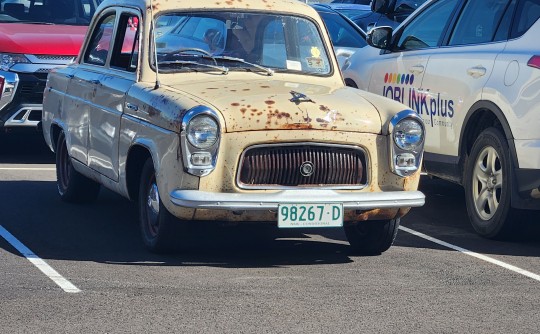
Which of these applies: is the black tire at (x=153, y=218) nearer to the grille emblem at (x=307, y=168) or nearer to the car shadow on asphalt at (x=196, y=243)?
the car shadow on asphalt at (x=196, y=243)

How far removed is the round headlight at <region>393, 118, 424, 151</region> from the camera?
25.8 feet

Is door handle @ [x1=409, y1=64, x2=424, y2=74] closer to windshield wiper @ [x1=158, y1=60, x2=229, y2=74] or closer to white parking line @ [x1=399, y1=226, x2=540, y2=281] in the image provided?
white parking line @ [x1=399, y1=226, x2=540, y2=281]

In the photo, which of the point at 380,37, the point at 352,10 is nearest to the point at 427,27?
the point at 380,37

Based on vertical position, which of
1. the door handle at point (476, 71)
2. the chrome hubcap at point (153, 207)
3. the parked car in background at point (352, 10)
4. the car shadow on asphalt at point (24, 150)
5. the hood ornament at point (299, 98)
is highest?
the hood ornament at point (299, 98)

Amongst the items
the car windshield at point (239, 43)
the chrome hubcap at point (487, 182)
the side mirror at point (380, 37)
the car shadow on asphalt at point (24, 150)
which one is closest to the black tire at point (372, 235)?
the chrome hubcap at point (487, 182)

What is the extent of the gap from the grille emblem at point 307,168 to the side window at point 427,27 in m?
3.01

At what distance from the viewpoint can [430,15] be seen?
1062 cm

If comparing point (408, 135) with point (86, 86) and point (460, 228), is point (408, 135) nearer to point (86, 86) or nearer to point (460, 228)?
point (460, 228)

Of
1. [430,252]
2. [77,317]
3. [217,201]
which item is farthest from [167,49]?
[77,317]

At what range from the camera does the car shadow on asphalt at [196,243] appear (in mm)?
8070

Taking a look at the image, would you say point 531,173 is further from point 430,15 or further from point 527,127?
point 430,15

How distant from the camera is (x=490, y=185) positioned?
9133 millimetres

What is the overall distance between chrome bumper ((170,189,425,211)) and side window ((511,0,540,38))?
6.47ft

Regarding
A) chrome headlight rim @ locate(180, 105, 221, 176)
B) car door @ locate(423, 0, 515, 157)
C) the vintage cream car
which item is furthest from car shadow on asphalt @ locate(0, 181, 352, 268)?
car door @ locate(423, 0, 515, 157)
